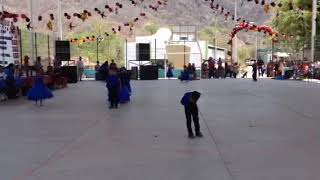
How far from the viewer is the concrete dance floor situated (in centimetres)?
961

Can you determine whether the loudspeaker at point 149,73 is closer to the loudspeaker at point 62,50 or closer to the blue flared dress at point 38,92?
the loudspeaker at point 62,50

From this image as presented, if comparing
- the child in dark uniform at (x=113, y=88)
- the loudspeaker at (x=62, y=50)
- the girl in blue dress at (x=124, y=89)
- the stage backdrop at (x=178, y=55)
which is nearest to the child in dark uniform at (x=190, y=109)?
the child in dark uniform at (x=113, y=88)

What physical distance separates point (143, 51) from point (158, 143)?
36.9 meters

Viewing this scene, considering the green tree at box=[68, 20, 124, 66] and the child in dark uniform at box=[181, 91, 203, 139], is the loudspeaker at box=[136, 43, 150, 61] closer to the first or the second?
the child in dark uniform at box=[181, 91, 203, 139]

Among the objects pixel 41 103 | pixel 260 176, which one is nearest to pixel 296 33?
pixel 41 103

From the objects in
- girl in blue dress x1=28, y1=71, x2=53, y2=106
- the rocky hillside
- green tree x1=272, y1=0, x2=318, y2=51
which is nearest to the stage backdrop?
green tree x1=272, y1=0, x2=318, y2=51

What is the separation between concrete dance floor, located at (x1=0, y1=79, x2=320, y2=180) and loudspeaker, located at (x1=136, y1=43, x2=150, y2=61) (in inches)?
1072

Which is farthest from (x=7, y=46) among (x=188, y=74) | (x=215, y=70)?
(x=215, y=70)

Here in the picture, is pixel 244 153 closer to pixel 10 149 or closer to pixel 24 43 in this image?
pixel 10 149

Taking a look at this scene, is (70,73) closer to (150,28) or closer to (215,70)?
(215,70)

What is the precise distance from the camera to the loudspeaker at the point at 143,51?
48938 millimetres

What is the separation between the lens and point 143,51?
162 ft

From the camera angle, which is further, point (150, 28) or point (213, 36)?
point (213, 36)

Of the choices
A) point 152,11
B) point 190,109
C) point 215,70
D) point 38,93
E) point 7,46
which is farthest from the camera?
point 152,11
